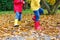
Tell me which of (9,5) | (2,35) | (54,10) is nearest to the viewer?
(2,35)

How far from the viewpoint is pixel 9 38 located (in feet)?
27.2

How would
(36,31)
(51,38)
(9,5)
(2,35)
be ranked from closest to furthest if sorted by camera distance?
(51,38) → (2,35) → (36,31) → (9,5)

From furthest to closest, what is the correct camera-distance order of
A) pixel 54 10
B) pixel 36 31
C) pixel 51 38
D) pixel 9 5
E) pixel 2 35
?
pixel 9 5, pixel 54 10, pixel 36 31, pixel 2 35, pixel 51 38

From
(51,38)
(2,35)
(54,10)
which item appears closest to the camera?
(51,38)

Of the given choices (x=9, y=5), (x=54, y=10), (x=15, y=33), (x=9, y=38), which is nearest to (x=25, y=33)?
(x=15, y=33)

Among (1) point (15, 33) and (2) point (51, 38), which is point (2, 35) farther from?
(2) point (51, 38)

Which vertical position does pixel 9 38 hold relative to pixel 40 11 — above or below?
below

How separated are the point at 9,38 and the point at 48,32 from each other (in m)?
1.64

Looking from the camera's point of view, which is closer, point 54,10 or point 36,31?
point 36,31

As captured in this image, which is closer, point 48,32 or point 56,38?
point 56,38

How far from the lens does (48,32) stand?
929 cm

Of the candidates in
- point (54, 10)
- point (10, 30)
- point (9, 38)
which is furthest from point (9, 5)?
point (9, 38)

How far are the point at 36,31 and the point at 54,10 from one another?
26.5 feet

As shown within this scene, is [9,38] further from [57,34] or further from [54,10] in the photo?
[54,10]
